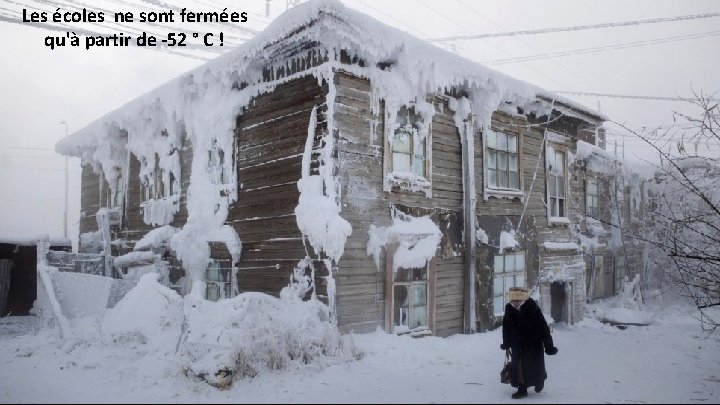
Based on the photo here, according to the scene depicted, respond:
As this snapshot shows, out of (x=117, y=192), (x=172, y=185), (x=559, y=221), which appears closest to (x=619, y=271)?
(x=559, y=221)

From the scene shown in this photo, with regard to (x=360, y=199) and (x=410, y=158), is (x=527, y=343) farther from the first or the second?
(x=410, y=158)

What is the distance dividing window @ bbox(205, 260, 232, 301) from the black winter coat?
20.6ft

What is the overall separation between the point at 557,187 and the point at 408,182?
22.7 feet

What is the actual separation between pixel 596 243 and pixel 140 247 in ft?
53.0

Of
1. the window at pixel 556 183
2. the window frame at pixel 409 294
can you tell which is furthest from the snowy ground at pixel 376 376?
the window at pixel 556 183

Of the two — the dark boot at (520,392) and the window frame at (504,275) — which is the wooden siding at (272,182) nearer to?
the dark boot at (520,392)

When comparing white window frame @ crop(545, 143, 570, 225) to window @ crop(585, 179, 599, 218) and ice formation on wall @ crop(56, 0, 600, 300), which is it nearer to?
ice formation on wall @ crop(56, 0, 600, 300)

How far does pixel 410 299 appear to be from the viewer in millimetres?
10047

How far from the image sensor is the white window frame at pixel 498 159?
12.0 metres

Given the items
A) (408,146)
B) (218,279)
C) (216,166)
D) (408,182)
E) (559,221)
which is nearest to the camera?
(408,182)

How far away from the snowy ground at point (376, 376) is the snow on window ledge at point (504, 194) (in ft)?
10.9

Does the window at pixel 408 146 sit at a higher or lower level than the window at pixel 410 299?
higher

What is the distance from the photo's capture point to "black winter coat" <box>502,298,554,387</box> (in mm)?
6227

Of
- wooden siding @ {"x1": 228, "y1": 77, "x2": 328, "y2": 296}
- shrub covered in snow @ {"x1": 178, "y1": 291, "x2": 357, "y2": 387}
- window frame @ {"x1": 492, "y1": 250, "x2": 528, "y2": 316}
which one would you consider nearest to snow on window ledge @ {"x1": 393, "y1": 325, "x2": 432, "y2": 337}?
shrub covered in snow @ {"x1": 178, "y1": 291, "x2": 357, "y2": 387}
